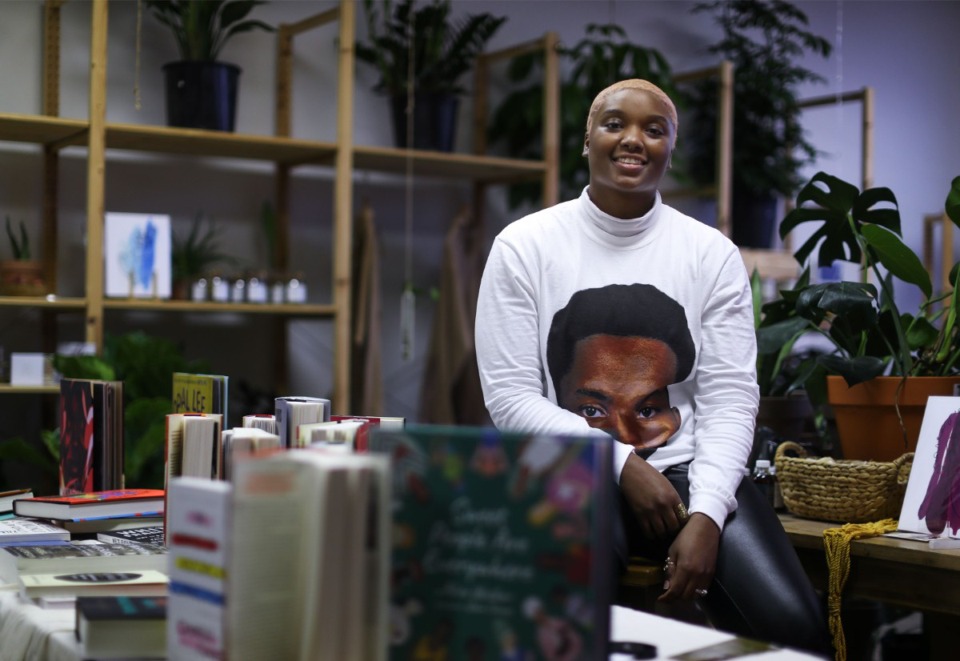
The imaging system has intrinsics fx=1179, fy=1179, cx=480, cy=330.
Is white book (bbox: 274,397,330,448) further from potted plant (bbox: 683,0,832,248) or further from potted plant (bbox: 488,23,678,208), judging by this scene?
potted plant (bbox: 683,0,832,248)

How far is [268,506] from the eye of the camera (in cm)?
94

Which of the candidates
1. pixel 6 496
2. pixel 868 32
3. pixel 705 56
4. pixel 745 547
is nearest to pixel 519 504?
pixel 745 547

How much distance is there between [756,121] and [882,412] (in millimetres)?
3395

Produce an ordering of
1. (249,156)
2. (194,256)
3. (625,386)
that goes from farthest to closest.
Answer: (249,156), (194,256), (625,386)

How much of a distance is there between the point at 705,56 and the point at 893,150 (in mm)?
1572

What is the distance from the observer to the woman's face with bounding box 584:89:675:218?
6.49 ft

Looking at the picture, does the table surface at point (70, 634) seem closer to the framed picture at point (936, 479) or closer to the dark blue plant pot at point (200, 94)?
the framed picture at point (936, 479)

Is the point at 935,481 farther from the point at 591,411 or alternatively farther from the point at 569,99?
the point at 569,99

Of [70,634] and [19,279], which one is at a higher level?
[19,279]

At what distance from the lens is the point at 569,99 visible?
4941 mm

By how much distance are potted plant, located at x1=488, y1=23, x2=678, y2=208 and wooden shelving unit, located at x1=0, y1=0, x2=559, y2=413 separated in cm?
19

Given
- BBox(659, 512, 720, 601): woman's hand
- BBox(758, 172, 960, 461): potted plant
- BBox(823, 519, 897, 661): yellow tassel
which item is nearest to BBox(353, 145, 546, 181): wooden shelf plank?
BBox(758, 172, 960, 461): potted plant

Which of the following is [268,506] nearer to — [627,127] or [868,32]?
[627,127]

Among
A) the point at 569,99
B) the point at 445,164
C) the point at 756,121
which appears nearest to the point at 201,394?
the point at 445,164
